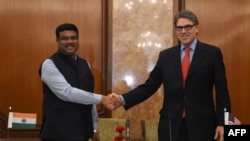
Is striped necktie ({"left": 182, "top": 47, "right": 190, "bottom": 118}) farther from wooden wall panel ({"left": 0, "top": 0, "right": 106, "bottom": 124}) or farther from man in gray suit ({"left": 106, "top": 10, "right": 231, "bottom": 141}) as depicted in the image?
wooden wall panel ({"left": 0, "top": 0, "right": 106, "bottom": 124})

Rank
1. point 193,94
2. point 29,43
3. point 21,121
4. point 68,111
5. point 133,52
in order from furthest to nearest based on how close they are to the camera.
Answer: point 133,52 → point 29,43 → point 21,121 → point 68,111 → point 193,94

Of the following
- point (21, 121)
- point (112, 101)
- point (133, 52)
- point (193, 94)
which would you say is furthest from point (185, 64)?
point (133, 52)

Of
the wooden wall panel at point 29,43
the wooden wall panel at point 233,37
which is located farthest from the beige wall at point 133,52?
the wooden wall panel at point 233,37

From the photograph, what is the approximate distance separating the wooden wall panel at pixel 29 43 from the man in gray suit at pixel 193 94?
2.34 meters

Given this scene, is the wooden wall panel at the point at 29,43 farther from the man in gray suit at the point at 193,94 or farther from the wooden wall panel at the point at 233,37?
the man in gray suit at the point at 193,94

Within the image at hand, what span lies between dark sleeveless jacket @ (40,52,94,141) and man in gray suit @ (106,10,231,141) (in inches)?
22.7

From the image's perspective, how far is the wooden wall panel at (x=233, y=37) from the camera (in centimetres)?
506

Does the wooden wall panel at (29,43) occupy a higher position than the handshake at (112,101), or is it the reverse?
the wooden wall panel at (29,43)

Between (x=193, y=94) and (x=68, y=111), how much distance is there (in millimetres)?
890

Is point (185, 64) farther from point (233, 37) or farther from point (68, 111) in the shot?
point (233, 37)

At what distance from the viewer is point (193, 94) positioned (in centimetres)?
262

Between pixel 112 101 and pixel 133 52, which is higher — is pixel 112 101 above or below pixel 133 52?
below

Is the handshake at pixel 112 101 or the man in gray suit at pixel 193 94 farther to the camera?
the handshake at pixel 112 101

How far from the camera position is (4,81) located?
483 centimetres
